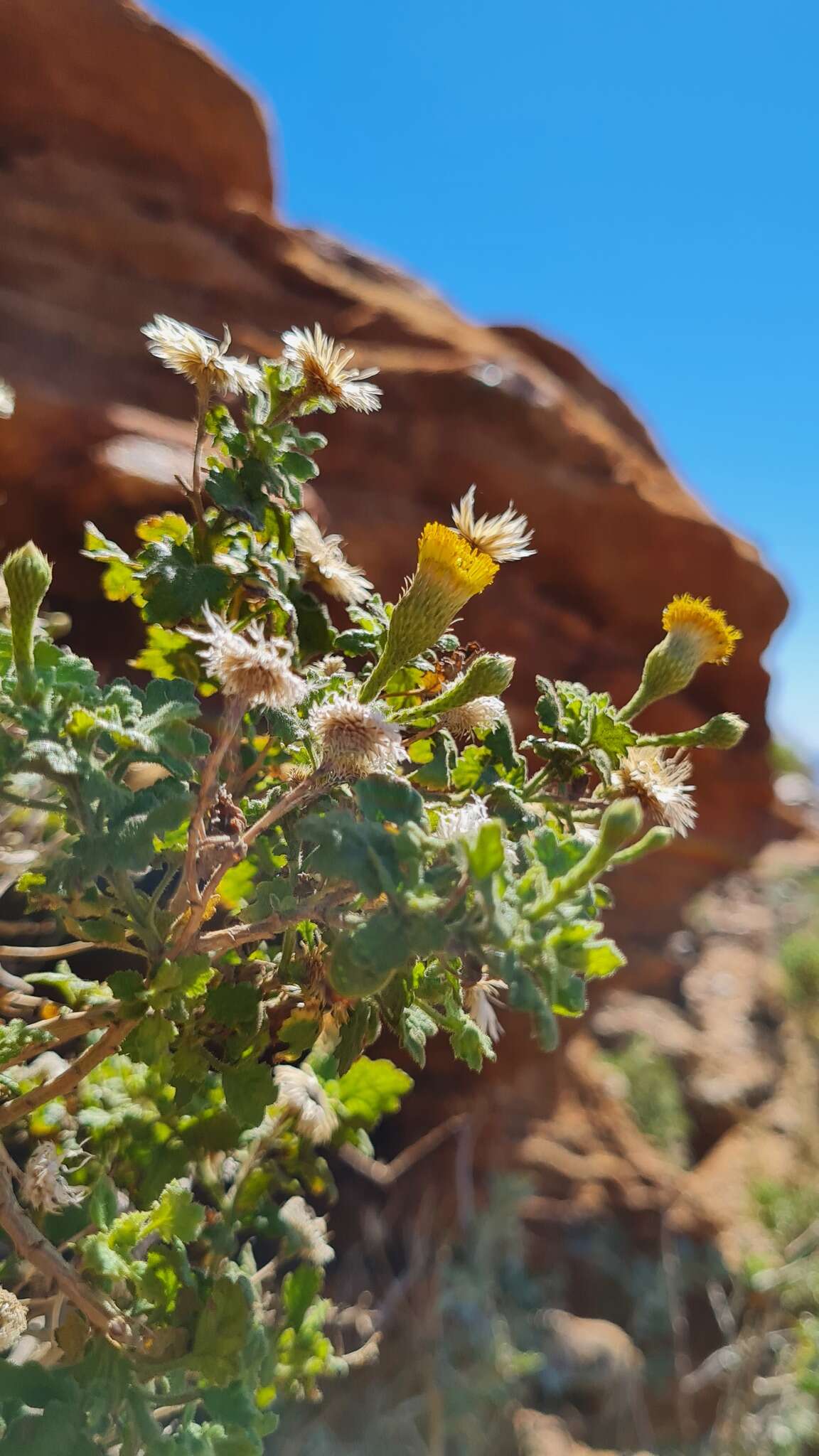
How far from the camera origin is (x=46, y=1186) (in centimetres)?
92

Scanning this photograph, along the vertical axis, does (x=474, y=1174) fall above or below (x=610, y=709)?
below

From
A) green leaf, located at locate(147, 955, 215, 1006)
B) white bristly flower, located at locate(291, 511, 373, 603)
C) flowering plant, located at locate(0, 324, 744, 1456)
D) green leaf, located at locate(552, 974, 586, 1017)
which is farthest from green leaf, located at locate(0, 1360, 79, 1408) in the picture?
white bristly flower, located at locate(291, 511, 373, 603)

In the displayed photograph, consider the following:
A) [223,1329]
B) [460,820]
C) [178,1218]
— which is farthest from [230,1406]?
[460,820]

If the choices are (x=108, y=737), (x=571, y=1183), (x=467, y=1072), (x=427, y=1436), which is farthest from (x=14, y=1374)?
(x=571, y=1183)

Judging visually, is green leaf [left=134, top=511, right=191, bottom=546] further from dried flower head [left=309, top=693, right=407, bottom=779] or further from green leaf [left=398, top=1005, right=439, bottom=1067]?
green leaf [left=398, top=1005, right=439, bottom=1067]

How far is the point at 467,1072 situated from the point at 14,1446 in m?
2.95

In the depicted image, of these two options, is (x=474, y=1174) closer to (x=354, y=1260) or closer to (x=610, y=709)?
(x=354, y=1260)

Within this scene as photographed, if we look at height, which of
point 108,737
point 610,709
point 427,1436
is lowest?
point 427,1436

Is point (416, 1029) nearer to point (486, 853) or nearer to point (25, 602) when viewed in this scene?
point (486, 853)

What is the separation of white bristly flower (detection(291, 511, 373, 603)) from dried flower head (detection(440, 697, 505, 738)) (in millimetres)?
197

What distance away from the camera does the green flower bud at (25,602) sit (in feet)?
1.96

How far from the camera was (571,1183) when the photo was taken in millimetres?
3949

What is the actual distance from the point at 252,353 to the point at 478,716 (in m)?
2.28

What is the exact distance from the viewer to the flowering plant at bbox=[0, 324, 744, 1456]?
58 cm
